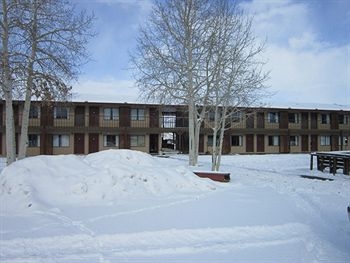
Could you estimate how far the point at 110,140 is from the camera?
41188mm

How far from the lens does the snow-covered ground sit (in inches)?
233

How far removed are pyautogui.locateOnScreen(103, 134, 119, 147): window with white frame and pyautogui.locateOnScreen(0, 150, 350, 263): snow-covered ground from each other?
27331 mm

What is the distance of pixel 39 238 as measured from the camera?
6.45m

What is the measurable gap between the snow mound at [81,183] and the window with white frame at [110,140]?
28.4 metres

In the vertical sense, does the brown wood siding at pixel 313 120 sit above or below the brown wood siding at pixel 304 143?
above

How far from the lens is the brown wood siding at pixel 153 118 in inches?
1657

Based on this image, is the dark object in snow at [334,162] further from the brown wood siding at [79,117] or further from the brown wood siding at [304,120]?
the brown wood siding at [304,120]

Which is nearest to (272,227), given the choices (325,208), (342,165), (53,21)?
(325,208)

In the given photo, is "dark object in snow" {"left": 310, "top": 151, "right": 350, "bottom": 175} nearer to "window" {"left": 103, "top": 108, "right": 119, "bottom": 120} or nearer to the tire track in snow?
the tire track in snow

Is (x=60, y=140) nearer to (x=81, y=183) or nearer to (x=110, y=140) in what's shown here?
(x=110, y=140)

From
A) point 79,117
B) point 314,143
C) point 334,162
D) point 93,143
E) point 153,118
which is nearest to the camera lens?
point 334,162

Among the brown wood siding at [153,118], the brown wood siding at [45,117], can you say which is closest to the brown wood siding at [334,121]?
the brown wood siding at [153,118]

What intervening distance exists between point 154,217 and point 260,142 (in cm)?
3941

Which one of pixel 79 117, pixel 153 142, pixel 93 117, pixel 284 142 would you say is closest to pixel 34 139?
pixel 79 117
